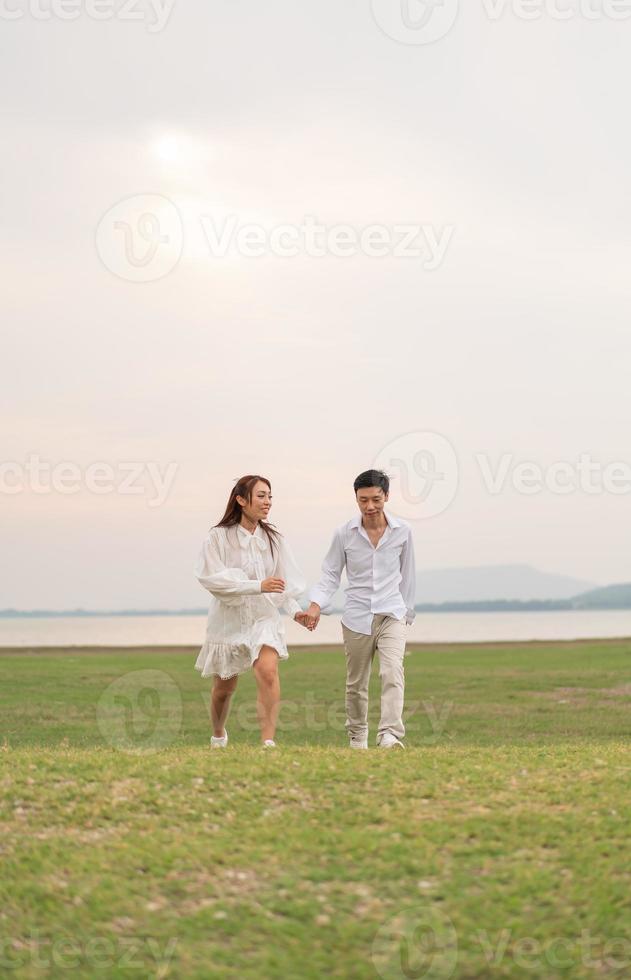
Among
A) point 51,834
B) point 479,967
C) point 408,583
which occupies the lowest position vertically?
point 479,967

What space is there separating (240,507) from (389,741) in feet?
9.58

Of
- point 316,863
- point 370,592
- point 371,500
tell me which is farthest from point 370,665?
point 316,863

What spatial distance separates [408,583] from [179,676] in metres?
23.6

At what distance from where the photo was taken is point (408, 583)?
41.1 feet

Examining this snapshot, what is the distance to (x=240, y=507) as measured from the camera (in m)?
12.2

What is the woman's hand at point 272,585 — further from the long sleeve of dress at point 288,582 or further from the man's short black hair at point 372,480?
the man's short black hair at point 372,480

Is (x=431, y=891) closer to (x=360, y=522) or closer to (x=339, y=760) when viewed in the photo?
(x=339, y=760)

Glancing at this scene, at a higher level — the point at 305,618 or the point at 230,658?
the point at 305,618

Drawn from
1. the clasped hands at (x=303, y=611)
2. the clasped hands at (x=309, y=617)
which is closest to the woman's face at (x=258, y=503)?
the clasped hands at (x=303, y=611)

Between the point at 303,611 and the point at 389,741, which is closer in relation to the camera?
Answer: the point at 389,741

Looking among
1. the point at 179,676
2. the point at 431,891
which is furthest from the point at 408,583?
the point at 179,676

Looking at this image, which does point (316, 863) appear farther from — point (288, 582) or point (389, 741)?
point (288, 582)

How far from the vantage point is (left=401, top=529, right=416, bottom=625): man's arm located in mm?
12469

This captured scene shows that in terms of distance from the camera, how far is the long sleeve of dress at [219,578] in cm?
1170
